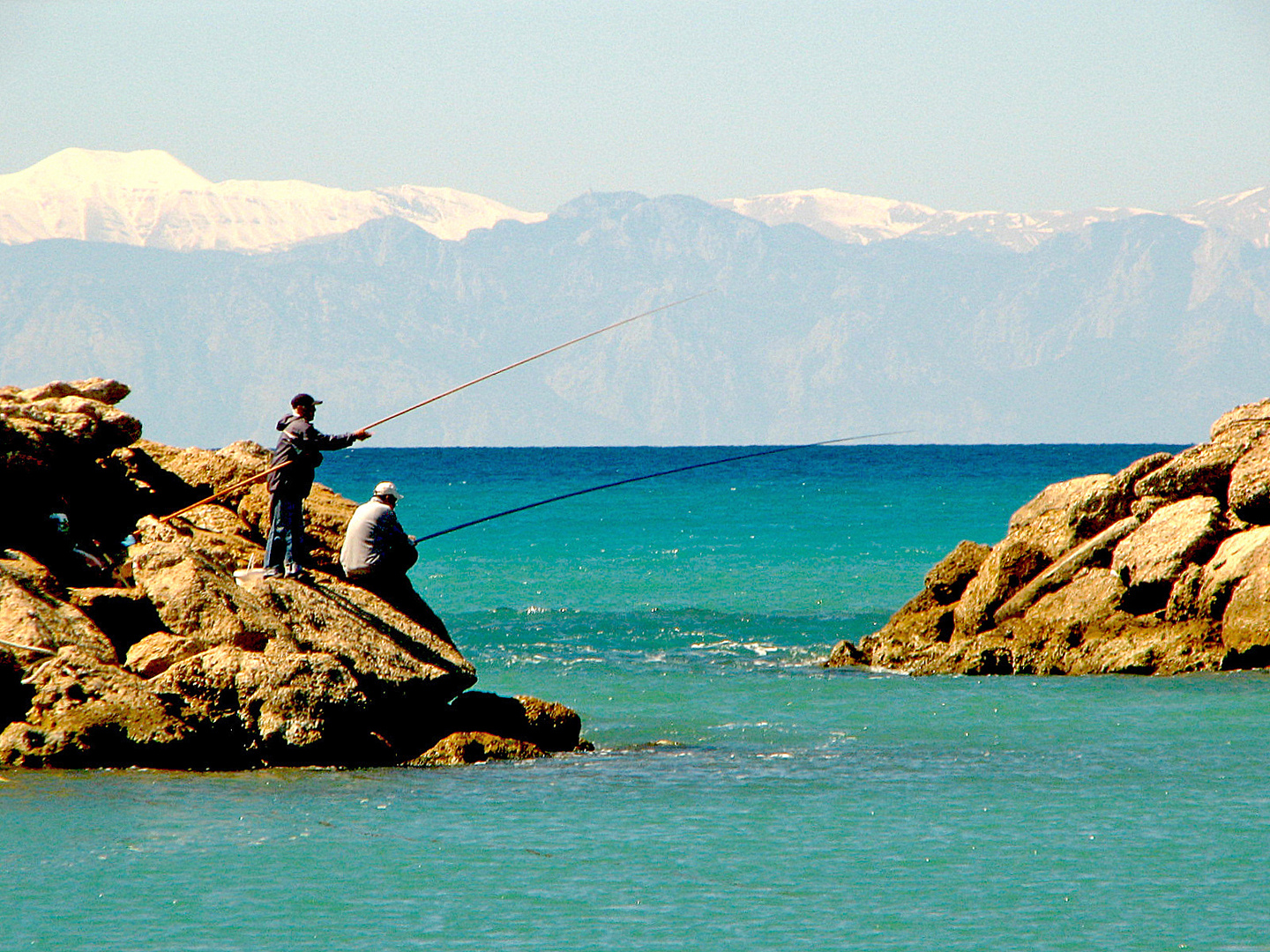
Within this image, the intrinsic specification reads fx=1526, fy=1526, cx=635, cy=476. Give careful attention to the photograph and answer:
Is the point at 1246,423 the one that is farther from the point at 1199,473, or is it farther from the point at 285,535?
the point at 285,535

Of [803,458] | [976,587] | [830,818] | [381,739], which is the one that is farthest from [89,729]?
[803,458]

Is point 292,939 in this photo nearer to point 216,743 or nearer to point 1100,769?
point 216,743

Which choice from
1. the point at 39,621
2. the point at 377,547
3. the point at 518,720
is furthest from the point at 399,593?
the point at 39,621

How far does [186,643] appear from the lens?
13.1 meters

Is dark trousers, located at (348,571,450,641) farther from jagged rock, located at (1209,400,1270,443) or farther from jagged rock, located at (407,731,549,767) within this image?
jagged rock, located at (1209,400,1270,443)

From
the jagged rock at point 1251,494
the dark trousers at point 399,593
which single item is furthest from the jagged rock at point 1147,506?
the dark trousers at point 399,593

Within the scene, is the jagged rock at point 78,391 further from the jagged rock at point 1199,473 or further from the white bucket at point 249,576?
the jagged rock at point 1199,473

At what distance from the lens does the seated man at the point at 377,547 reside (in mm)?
14531

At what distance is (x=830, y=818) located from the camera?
1162 centimetres

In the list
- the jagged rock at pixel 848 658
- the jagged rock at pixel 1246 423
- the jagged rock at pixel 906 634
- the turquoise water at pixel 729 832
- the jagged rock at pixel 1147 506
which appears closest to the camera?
the turquoise water at pixel 729 832

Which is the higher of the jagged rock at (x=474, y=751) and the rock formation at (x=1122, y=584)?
the rock formation at (x=1122, y=584)

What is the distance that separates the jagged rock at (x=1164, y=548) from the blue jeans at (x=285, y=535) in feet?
34.5

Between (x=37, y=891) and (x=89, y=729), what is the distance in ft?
9.12

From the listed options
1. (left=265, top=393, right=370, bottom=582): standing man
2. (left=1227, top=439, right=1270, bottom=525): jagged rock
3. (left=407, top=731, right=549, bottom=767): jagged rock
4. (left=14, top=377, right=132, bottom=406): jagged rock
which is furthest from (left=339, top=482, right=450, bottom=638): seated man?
(left=1227, top=439, right=1270, bottom=525): jagged rock
